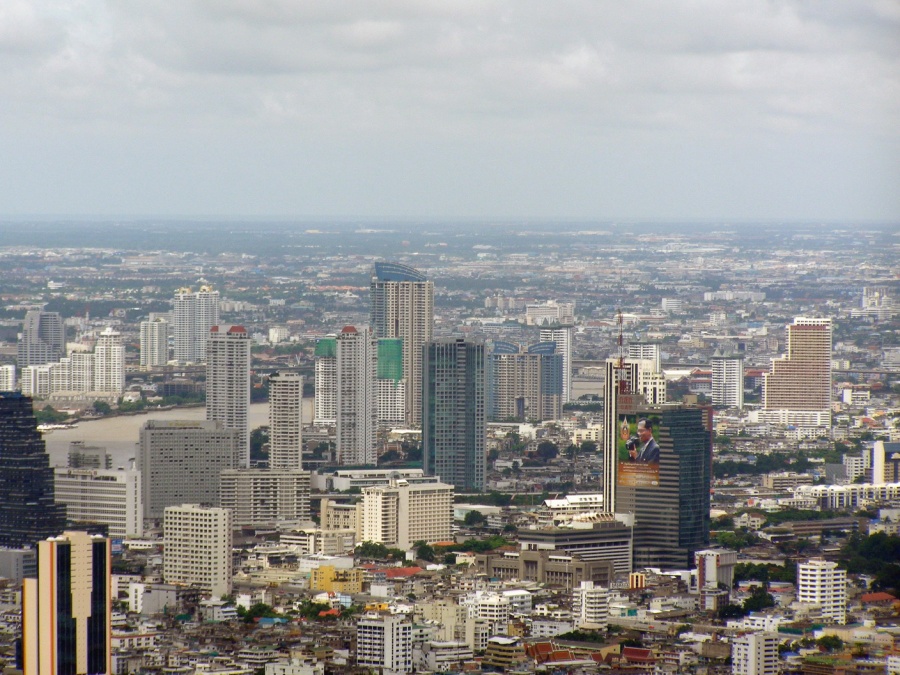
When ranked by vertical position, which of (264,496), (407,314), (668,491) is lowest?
(264,496)

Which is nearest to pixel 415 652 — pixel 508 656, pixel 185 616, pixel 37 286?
pixel 508 656

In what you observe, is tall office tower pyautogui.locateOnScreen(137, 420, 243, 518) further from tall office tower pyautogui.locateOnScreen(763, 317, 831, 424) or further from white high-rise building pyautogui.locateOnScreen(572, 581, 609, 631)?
tall office tower pyautogui.locateOnScreen(763, 317, 831, 424)

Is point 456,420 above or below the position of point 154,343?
above

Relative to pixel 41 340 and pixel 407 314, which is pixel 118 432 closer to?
pixel 407 314

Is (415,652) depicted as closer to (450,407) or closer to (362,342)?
(450,407)

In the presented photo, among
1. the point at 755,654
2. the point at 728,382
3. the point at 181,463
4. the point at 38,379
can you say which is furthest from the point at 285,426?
the point at 755,654

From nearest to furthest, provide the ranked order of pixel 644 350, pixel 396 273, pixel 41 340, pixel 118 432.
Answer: pixel 118 432 → pixel 644 350 → pixel 41 340 → pixel 396 273

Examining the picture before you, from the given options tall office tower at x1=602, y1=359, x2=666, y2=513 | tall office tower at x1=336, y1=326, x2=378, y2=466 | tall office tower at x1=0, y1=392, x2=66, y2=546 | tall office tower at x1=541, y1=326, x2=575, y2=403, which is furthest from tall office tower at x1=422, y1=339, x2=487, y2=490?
tall office tower at x1=541, y1=326, x2=575, y2=403
